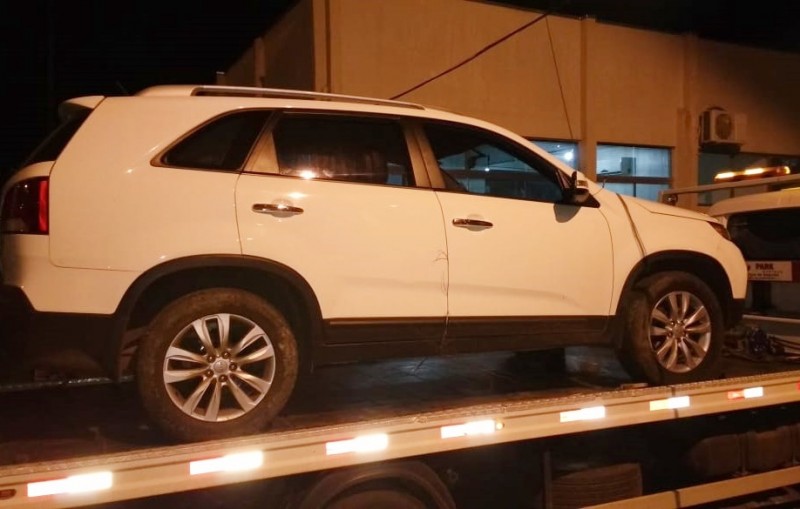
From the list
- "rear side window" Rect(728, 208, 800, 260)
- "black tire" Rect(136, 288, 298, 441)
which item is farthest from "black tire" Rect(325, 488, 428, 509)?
"rear side window" Rect(728, 208, 800, 260)

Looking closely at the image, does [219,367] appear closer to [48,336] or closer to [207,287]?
[207,287]

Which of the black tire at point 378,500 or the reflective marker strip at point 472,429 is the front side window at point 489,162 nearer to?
the reflective marker strip at point 472,429

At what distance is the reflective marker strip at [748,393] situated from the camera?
4.05 m

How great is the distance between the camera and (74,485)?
8.45 ft

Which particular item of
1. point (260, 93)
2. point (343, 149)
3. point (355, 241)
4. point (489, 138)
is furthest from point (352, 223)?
point (489, 138)

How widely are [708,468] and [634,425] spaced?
2.13ft

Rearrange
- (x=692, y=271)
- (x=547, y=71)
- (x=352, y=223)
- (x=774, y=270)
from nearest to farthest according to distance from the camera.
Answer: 1. (x=352, y=223)
2. (x=692, y=271)
3. (x=774, y=270)
4. (x=547, y=71)

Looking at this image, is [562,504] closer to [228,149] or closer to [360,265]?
[360,265]

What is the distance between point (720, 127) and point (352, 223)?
11.7 m

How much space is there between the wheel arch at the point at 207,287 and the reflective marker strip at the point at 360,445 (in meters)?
0.56

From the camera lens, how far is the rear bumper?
2916 millimetres

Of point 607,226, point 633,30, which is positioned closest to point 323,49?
point 633,30

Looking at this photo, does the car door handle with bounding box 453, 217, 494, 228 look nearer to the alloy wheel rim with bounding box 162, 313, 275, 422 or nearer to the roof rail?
the roof rail

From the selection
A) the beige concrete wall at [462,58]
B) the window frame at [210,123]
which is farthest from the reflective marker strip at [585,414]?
the beige concrete wall at [462,58]
